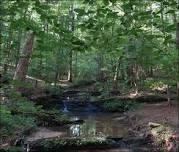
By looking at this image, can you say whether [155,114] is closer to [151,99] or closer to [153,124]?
[153,124]

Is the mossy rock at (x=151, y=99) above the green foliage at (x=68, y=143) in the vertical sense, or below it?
above

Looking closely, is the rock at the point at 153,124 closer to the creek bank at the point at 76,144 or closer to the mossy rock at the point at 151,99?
the creek bank at the point at 76,144

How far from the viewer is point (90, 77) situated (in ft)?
133

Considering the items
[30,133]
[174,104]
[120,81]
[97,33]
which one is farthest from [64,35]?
[120,81]

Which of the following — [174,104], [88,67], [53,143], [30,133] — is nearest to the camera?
[53,143]

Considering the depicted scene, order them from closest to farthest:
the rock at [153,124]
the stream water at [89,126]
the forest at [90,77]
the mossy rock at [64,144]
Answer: the forest at [90,77]
the mossy rock at [64,144]
the stream water at [89,126]
the rock at [153,124]

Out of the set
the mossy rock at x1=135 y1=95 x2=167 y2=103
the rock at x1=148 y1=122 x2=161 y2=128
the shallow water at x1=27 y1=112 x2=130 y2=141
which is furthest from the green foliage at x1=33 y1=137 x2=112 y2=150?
the mossy rock at x1=135 y1=95 x2=167 y2=103

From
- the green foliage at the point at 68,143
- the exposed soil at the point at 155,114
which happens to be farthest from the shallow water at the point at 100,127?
the green foliage at the point at 68,143

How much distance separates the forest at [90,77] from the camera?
11.9 feet

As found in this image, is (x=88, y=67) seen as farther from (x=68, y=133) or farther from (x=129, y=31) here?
(x=129, y=31)

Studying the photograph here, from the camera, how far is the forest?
11.9 feet

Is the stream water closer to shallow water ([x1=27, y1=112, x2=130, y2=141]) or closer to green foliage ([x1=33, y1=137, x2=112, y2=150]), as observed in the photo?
shallow water ([x1=27, y1=112, x2=130, y2=141])

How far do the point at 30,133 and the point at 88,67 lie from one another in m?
24.4

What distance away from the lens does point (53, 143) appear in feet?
41.9
